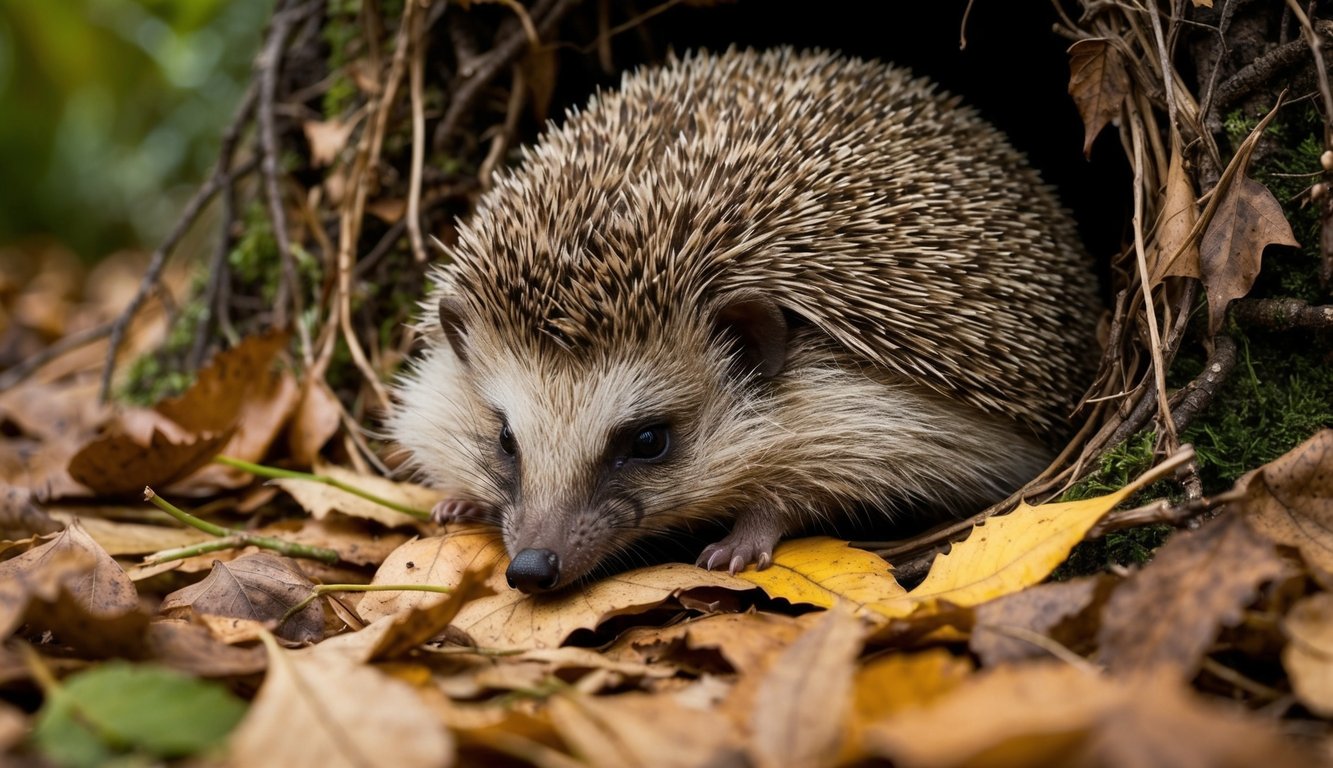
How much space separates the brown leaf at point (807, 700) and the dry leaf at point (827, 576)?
473 mm

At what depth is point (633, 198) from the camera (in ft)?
7.80

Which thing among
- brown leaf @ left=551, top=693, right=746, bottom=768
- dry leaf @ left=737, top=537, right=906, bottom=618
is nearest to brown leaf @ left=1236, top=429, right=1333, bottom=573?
dry leaf @ left=737, top=537, right=906, bottom=618

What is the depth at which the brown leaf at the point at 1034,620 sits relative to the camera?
1.48 meters

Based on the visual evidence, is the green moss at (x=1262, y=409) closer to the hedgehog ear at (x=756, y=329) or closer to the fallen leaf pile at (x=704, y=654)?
the fallen leaf pile at (x=704, y=654)

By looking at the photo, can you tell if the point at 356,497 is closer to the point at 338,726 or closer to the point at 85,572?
the point at 85,572

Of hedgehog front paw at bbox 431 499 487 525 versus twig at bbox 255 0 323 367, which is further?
twig at bbox 255 0 323 367

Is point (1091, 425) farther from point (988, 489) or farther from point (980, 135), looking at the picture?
point (980, 135)

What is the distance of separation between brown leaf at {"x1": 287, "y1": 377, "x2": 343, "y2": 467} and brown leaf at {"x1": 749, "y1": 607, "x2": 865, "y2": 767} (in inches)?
75.1

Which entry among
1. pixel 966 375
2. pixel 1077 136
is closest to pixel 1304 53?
pixel 966 375

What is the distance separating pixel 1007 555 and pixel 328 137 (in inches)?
96.0

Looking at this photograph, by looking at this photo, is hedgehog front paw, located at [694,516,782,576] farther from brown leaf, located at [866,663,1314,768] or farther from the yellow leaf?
brown leaf, located at [866,663,1314,768]

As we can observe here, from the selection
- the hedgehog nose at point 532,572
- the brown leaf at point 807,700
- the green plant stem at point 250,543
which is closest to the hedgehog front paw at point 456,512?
the green plant stem at point 250,543

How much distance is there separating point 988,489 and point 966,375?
13.1 inches

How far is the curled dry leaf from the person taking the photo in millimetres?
1952
